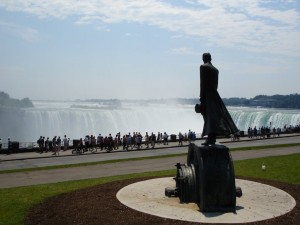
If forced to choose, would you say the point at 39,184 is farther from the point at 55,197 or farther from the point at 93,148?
the point at 93,148

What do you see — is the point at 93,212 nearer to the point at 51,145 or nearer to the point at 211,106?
the point at 211,106

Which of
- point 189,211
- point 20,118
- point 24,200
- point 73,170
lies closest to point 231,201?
point 189,211

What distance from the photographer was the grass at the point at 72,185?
36.6 feet

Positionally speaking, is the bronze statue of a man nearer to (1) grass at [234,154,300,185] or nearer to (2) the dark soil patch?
(2) the dark soil patch

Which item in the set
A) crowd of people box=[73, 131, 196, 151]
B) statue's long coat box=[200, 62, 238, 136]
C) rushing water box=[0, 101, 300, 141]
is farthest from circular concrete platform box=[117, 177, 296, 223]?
rushing water box=[0, 101, 300, 141]

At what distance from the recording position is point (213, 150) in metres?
9.91

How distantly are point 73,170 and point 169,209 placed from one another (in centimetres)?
1099

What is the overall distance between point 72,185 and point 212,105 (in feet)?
25.0

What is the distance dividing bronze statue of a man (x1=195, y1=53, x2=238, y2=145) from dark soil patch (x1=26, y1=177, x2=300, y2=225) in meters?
2.55

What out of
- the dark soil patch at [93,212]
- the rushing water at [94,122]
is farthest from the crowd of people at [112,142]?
the rushing water at [94,122]

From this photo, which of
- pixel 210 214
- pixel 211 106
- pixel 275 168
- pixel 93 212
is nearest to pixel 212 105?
pixel 211 106

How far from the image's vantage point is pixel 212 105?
10266mm

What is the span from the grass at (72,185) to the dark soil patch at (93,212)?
23.1 inches

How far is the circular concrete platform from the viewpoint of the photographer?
365 inches
